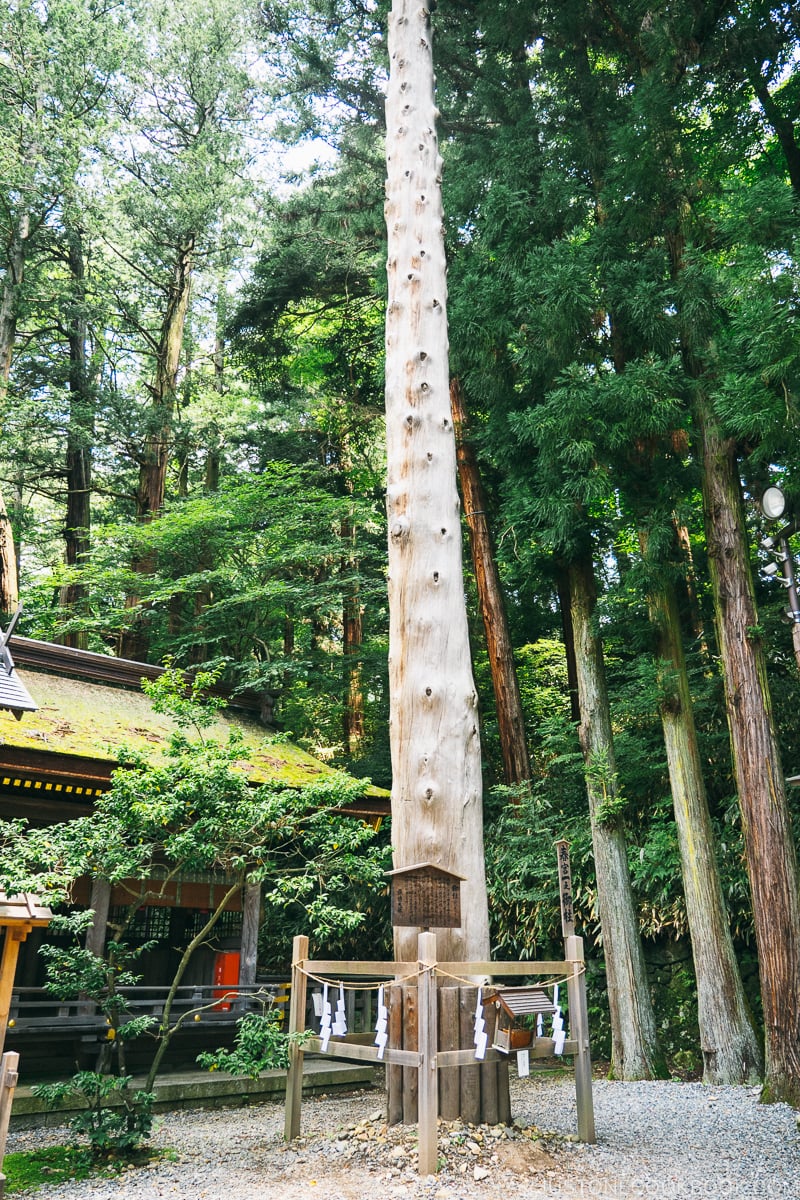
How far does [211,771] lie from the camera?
5168 millimetres

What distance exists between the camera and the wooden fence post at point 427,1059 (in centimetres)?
382

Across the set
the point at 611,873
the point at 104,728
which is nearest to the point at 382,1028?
the point at 611,873

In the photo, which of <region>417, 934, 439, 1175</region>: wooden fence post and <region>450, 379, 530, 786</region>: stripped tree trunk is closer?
<region>417, 934, 439, 1175</region>: wooden fence post

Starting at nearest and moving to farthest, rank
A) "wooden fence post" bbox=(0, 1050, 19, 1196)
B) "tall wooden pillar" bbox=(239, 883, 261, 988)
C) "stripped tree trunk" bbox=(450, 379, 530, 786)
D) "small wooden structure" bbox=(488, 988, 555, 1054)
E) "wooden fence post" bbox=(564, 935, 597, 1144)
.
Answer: "wooden fence post" bbox=(0, 1050, 19, 1196), "small wooden structure" bbox=(488, 988, 555, 1054), "wooden fence post" bbox=(564, 935, 597, 1144), "tall wooden pillar" bbox=(239, 883, 261, 988), "stripped tree trunk" bbox=(450, 379, 530, 786)

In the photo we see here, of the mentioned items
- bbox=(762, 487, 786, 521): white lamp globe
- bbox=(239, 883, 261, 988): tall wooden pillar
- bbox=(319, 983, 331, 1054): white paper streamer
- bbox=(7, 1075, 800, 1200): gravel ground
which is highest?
bbox=(762, 487, 786, 521): white lamp globe

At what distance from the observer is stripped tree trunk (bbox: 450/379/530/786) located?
1079 centimetres

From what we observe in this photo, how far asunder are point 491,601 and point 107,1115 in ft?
25.6

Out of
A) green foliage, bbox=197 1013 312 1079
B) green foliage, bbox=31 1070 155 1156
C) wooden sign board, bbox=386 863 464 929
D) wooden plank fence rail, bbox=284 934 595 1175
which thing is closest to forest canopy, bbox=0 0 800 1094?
wooden plank fence rail, bbox=284 934 595 1175

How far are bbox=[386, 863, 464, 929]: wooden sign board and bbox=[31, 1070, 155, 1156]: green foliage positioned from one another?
73.4 inches

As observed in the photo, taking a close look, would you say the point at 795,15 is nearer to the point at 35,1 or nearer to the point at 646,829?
the point at 646,829

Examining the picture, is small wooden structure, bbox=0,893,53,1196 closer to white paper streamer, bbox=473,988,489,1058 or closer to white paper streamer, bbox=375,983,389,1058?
white paper streamer, bbox=375,983,389,1058

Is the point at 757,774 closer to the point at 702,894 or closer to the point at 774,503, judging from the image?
the point at 702,894

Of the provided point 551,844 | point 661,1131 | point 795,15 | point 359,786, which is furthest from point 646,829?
point 795,15

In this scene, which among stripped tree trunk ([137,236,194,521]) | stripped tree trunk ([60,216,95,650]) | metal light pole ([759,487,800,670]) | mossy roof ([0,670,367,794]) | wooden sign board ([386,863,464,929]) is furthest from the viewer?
stripped tree trunk ([137,236,194,521])
